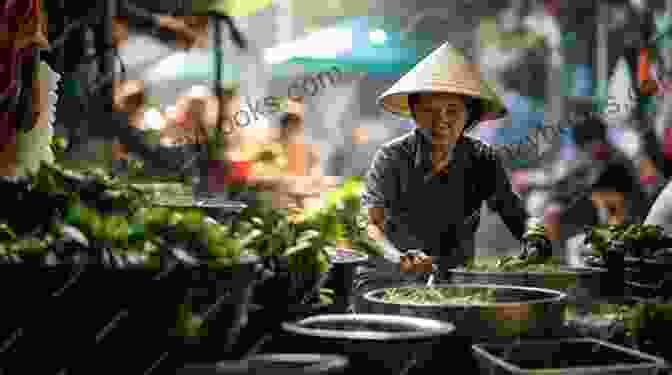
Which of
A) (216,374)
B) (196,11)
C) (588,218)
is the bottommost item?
(588,218)

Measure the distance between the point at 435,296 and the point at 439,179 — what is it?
1.42 metres

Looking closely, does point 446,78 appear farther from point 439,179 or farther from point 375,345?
point 375,345

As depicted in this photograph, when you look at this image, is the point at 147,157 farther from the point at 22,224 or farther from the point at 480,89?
the point at 22,224

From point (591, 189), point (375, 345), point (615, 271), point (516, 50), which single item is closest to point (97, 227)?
point (375, 345)

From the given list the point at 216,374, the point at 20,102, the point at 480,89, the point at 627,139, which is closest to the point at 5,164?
the point at 20,102

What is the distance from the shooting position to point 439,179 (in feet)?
10.5

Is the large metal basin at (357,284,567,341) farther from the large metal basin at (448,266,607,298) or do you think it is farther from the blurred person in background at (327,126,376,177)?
the blurred person in background at (327,126,376,177)

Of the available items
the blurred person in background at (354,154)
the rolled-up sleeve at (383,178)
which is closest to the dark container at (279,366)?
the rolled-up sleeve at (383,178)

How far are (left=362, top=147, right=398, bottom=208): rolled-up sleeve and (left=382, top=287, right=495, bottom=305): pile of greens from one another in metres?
1.20

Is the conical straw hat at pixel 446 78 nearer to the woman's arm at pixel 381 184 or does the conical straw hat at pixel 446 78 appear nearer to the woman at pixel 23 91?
the woman's arm at pixel 381 184

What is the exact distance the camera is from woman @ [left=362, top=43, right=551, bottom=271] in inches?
120

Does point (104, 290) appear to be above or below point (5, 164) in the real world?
below

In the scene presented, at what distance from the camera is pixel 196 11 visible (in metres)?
5.07

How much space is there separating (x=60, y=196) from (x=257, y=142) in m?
4.16
